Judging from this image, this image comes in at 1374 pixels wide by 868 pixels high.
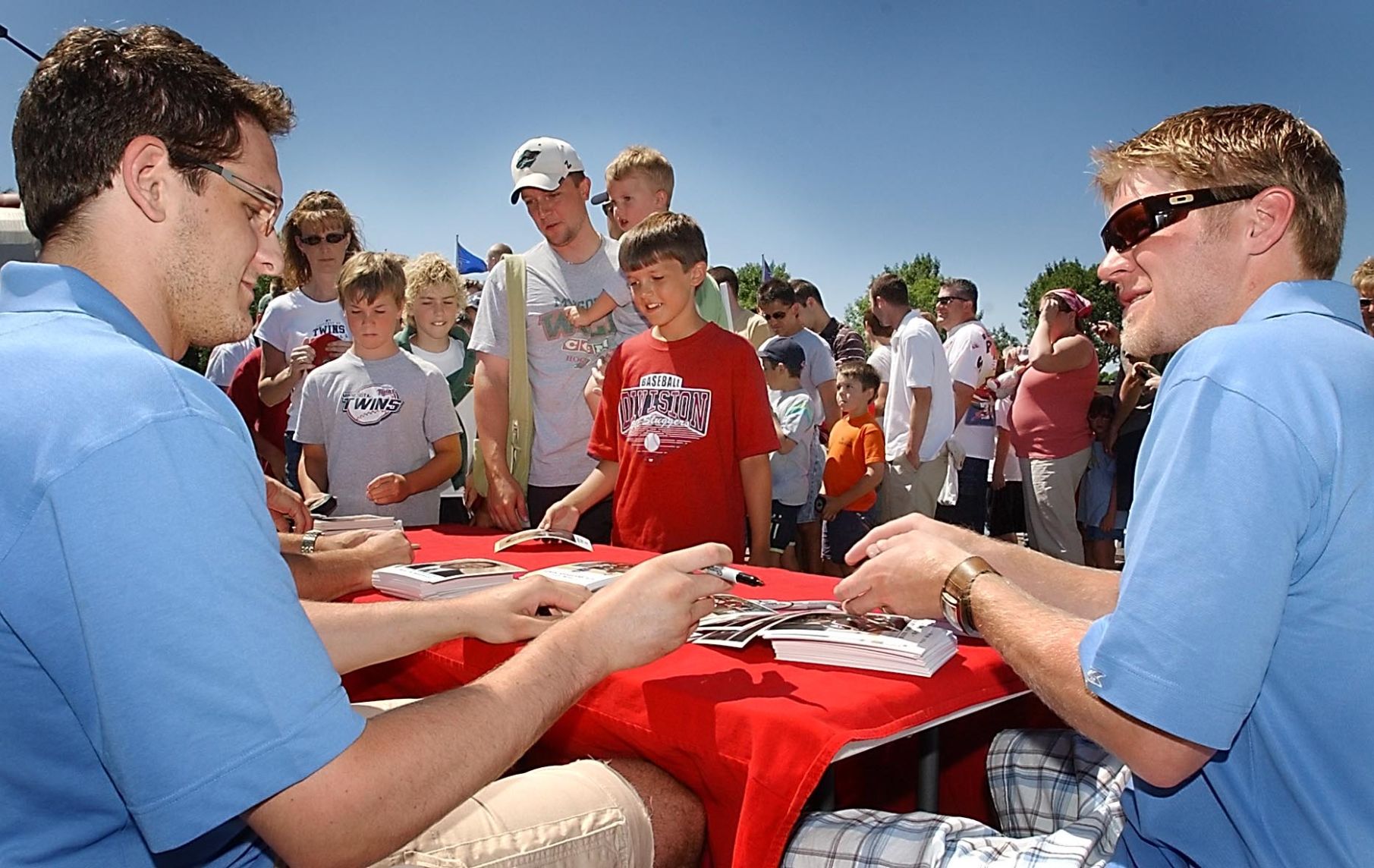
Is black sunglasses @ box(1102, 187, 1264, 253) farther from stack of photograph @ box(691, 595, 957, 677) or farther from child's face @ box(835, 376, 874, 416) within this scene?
child's face @ box(835, 376, 874, 416)

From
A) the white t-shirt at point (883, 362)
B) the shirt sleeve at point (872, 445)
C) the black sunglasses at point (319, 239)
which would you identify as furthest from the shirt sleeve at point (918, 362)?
the black sunglasses at point (319, 239)

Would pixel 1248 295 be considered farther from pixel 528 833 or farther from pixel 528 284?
pixel 528 284

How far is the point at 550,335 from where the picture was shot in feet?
12.8

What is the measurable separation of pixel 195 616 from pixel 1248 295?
1509 millimetres

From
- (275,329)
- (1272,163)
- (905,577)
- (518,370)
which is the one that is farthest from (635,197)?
(1272,163)

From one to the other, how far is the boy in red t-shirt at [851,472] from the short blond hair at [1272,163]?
4424 millimetres

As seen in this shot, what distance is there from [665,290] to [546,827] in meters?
2.08

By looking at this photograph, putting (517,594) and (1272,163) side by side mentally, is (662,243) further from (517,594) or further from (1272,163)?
(1272,163)

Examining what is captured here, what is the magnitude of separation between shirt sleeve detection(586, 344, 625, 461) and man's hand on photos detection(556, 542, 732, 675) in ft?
5.88

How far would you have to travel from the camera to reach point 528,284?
392 centimetres

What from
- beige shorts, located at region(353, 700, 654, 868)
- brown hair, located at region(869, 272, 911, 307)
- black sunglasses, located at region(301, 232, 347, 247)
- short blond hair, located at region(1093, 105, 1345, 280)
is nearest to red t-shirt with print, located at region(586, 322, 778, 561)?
beige shorts, located at region(353, 700, 654, 868)

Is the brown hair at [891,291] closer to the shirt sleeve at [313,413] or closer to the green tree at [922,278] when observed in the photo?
the shirt sleeve at [313,413]

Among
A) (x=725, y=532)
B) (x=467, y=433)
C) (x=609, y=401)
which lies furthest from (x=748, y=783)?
(x=467, y=433)

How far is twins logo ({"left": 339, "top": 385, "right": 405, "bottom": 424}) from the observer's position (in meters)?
3.81
